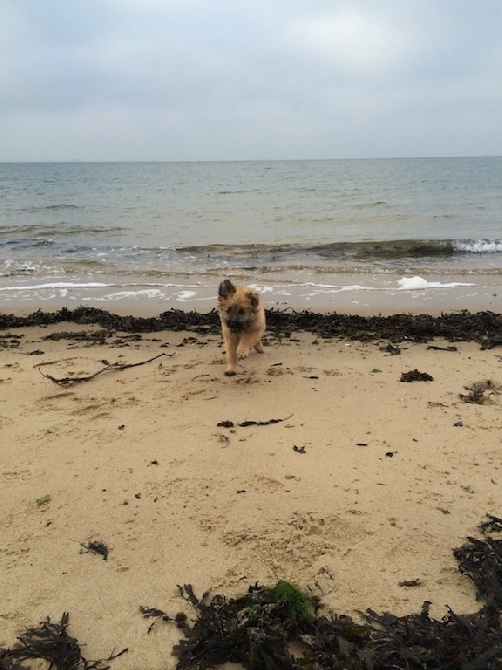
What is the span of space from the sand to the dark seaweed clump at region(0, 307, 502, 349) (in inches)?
53.3

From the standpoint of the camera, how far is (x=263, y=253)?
1639 centimetres

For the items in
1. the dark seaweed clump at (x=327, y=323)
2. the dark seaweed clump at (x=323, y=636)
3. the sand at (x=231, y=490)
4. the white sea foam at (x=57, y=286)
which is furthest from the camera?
the white sea foam at (x=57, y=286)

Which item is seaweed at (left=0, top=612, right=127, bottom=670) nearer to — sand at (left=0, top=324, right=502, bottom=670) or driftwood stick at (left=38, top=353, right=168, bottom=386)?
sand at (left=0, top=324, right=502, bottom=670)

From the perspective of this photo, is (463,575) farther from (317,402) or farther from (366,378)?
(366,378)

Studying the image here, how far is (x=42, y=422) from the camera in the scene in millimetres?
4320

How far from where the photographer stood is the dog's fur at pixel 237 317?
5531mm

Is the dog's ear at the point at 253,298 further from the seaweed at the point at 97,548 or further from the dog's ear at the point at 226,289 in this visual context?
the seaweed at the point at 97,548

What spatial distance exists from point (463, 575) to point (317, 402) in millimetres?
2262

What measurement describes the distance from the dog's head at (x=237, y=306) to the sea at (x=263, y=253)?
305 cm

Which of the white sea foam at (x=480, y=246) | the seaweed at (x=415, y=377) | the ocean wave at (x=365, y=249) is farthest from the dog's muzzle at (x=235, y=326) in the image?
the white sea foam at (x=480, y=246)

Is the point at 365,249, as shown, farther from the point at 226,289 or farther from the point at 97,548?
the point at 97,548

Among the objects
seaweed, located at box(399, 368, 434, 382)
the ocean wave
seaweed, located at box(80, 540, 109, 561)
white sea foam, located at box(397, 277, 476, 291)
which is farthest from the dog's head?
the ocean wave

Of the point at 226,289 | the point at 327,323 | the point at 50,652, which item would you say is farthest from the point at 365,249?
the point at 50,652

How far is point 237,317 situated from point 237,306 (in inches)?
5.2
